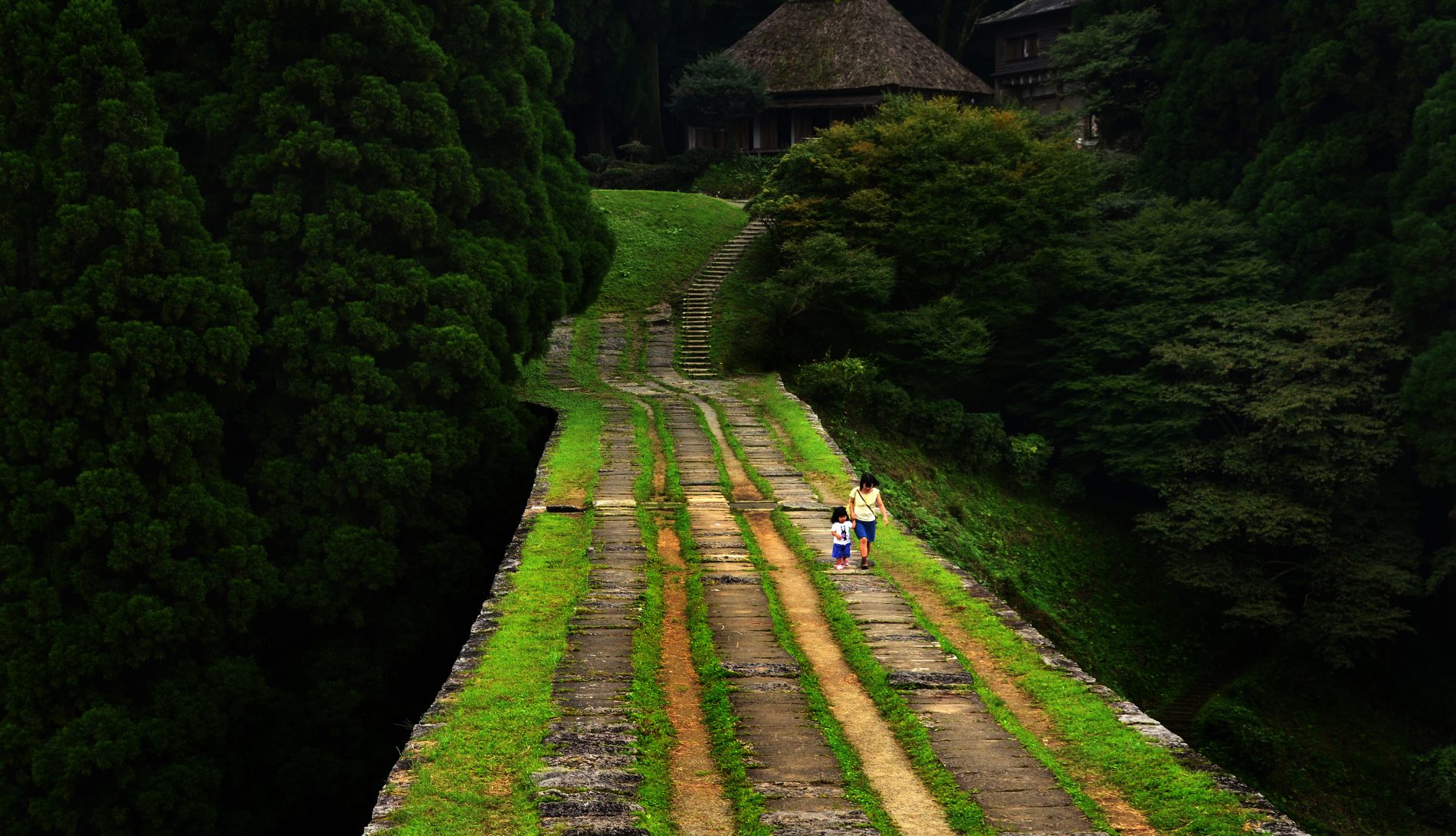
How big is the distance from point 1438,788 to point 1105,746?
1516cm

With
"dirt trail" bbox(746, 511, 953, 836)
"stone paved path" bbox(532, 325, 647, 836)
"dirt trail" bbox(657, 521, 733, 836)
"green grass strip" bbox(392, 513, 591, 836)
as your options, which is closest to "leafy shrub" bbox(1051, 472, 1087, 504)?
"stone paved path" bbox(532, 325, 647, 836)

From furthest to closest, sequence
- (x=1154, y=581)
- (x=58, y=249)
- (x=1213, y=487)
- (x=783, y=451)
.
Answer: (x=1154, y=581), (x=1213, y=487), (x=783, y=451), (x=58, y=249)

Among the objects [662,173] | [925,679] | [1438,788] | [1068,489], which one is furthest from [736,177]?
[925,679]

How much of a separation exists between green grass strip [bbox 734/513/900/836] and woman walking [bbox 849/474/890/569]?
3.36 feet

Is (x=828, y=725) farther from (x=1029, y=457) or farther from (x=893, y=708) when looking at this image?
(x=1029, y=457)

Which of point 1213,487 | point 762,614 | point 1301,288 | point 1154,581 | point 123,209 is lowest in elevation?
point 1154,581

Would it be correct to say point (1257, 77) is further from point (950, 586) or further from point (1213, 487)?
point (950, 586)

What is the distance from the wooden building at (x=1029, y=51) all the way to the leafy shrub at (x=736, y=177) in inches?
424

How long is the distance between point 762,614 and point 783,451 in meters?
8.47

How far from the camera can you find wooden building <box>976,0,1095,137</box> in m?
49.8

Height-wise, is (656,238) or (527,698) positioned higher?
(656,238)

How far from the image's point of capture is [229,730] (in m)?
15.6

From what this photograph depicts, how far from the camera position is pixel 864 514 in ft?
43.4

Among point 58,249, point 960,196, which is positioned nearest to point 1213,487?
point 960,196
